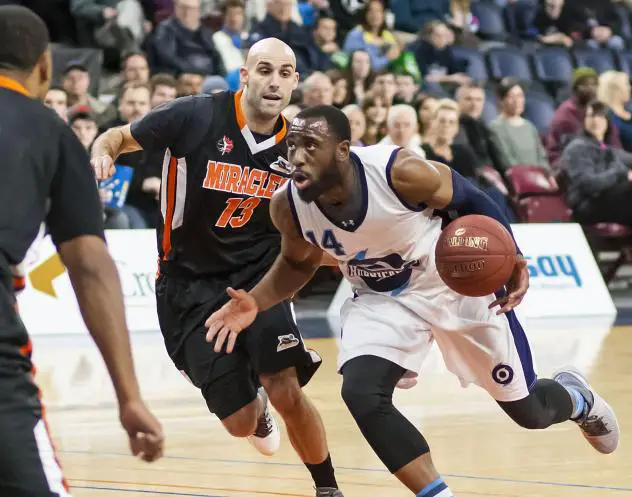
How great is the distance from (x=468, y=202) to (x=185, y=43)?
27.8ft

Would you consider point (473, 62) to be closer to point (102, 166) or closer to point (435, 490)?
point (102, 166)

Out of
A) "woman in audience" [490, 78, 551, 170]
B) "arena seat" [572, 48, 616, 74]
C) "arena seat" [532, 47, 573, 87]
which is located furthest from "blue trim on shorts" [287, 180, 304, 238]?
"arena seat" [572, 48, 616, 74]

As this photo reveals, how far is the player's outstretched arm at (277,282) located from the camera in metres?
4.70

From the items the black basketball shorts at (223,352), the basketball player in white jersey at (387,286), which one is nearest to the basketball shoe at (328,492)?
the black basketball shorts at (223,352)

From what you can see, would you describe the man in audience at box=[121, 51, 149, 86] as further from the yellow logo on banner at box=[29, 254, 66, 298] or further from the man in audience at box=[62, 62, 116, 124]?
the yellow logo on banner at box=[29, 254, 66, 298]

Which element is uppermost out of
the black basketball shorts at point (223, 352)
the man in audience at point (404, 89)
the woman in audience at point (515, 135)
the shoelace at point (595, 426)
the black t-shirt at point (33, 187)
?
the black t-shirt at point (33, 187)

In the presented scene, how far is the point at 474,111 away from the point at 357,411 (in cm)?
894

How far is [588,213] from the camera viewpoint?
12414 millimetres

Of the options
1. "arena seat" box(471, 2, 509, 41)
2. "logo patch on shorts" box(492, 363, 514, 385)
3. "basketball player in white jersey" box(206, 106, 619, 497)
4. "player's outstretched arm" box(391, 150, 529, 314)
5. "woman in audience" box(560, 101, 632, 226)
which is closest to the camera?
"basketball player in white jersey" box(206, 106, 619, 497)

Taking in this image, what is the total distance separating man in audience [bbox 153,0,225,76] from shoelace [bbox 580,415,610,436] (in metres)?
7.86

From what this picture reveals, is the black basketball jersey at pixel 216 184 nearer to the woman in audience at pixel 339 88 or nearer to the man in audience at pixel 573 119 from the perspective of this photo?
the woman in audience at pixel 339 88

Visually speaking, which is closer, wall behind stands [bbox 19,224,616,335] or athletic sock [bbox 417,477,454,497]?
athletic sock [bbox 417,477,454,497]

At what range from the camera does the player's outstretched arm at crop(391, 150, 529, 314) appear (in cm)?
465

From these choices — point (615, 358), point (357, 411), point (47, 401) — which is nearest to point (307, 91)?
point (615, 358)
